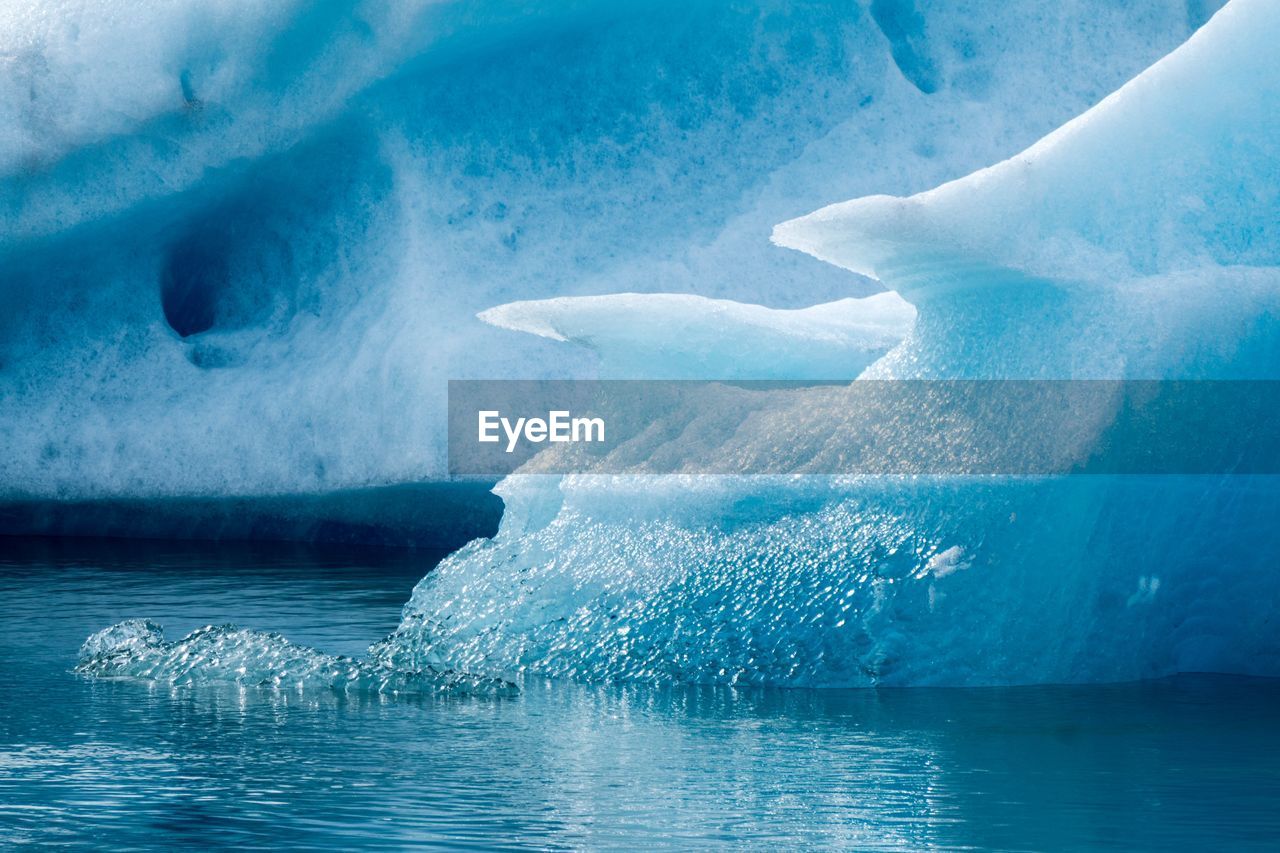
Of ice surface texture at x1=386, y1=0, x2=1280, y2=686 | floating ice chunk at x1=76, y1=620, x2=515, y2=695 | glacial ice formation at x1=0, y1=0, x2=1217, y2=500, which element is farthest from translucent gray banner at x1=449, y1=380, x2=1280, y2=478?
glacial ice formation at x1=0, y1=0, x2=1217, y2=500

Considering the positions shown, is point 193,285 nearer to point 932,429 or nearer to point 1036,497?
point 932,429

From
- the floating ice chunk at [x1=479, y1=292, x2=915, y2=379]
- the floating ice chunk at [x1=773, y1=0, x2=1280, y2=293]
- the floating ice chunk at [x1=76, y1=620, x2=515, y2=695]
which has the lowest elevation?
the floating ice chunk at [x1=76, y1=620, x2=515, y2=695]

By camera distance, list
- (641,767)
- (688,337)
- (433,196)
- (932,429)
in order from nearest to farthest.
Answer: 1. (641,767)
2. (932,429)
3. (688,337)
4. (433,196)

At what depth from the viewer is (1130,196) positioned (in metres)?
3.86

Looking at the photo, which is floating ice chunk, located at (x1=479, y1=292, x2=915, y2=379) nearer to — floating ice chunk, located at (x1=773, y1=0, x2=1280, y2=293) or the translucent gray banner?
the translucent gray banner

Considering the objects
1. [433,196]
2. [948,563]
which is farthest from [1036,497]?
[433,196]

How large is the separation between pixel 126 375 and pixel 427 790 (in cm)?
533

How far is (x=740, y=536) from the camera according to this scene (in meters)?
4.00

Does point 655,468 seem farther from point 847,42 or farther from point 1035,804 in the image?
point 847,42

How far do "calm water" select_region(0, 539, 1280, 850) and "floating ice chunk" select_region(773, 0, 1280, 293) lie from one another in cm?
92

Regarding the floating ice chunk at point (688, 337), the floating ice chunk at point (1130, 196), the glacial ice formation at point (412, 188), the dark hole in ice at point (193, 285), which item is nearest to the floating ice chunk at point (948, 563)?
the floating ice chunk at point (1130, 196)

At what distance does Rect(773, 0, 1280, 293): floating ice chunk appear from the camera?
146 inches

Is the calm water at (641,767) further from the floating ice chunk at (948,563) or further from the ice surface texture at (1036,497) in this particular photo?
the floating ice chunk at (948,563)

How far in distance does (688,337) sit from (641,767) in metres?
1.62
